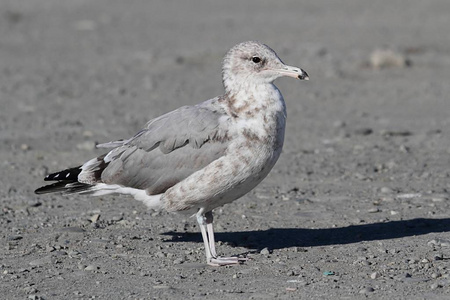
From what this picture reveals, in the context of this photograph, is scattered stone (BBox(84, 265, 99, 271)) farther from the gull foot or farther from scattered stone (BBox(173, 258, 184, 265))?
the gull foot

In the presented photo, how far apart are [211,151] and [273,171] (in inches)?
124

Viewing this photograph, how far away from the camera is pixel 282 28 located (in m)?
21.0

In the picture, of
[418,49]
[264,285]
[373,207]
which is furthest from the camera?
[418,49]

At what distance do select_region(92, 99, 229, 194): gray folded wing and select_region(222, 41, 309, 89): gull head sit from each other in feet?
0.91

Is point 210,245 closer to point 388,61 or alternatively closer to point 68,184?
point 68,184

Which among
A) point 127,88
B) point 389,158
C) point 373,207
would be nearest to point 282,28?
point 127,88

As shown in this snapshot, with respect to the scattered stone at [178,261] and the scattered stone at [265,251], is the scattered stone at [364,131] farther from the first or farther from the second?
the scattered stone at [178,261]

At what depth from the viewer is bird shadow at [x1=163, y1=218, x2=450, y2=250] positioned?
7.66m

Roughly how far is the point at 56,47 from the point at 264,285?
1398cm

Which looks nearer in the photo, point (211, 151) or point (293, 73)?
point (211, 151)

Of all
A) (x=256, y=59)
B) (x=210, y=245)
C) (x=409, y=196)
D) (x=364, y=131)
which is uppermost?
(x=256, y=59)

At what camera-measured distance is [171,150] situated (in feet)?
24.0

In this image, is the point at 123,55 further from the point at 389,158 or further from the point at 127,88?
the point at 389,158

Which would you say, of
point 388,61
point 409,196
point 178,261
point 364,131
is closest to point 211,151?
point 178,261
